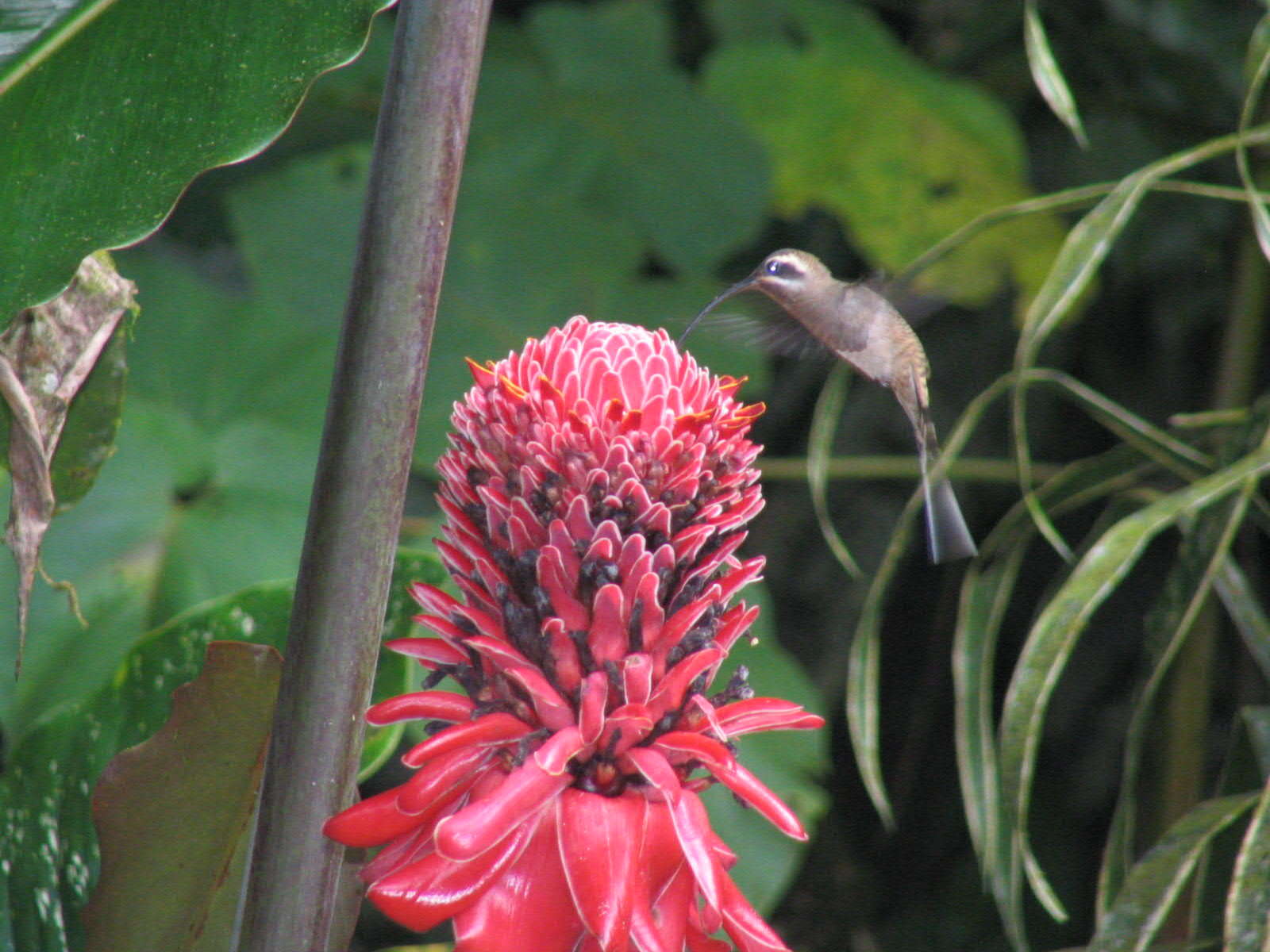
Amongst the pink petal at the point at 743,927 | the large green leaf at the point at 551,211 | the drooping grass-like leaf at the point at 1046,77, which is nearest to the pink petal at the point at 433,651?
the pink petal at the point at 743,927

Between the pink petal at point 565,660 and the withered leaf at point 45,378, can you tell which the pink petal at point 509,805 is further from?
the withered leaf at point 45,378

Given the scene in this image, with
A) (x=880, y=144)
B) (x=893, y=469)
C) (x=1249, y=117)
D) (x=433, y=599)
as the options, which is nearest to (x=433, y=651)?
(x=433, y=599)

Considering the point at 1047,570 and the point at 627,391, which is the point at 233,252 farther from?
the point at 627,391

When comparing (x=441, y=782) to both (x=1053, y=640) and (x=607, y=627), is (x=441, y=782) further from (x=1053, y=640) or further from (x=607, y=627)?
(x=1053, y=640)

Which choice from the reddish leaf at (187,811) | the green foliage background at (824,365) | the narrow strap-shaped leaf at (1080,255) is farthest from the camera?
the green foliage background at (824,365)

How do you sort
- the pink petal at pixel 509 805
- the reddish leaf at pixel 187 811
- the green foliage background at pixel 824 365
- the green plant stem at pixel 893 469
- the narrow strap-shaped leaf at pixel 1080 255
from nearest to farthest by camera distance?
the pink petal at pixel 509 805, the reddish leaf at pixel 187 811, the narrow strap-shaped leaf at pixel 1080 255, the green foliage background at pixel 824 365, the green plant stem at pixel 893 469

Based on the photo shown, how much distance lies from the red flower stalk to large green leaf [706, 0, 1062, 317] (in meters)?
1.05

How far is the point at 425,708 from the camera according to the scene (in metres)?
0.45

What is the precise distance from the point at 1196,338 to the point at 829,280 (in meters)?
1.13

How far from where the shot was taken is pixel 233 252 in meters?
1.86

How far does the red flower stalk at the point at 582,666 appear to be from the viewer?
15.7 inches

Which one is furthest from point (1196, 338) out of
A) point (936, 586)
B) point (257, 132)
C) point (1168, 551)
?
point (257, 132)

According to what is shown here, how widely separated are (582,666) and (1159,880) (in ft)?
1.39

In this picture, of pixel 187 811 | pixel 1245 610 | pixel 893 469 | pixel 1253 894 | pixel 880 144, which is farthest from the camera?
pixel 880 144
